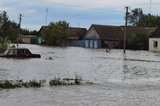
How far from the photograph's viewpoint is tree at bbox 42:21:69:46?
7694 centimetres

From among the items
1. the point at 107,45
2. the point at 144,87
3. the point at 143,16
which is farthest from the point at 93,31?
the point at 144,87

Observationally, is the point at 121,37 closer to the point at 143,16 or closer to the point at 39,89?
the point at 143,16

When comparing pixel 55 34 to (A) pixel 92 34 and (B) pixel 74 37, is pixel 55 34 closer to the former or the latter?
(A) pixel 92 34

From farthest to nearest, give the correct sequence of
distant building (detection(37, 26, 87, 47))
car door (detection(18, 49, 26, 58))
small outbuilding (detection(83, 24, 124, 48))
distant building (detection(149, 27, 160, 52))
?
distant building (detection(37, 26, 87, 47)) → small outbuilding (detection(83, 24, 124, 48)) → distant building (detection(149, 27, 160, 52)) → car door (detection(18, 49, 26, 58))

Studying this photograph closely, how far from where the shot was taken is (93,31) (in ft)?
257

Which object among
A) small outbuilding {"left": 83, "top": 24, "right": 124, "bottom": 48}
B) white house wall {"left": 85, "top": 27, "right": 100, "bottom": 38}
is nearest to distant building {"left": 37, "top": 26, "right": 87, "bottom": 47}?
white house wall {"left": 85, "top": 27, "right": 100, "bottom": 38}

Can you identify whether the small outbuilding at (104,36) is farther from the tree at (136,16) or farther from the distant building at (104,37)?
the tree at (136,16)

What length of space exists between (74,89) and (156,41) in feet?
174

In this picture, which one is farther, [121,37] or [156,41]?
[121,37]

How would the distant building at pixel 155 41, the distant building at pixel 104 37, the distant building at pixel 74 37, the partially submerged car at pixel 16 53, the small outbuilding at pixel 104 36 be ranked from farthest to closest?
1. the distant building at pixel 74 37
2. the small outbuilding at pixel 104 36
3. the distant building at pixel 104 37
4. the distant building at pixel 155 41
5. the partially submerged car at pixel 16 53

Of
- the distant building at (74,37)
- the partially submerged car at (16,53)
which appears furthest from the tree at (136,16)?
the partially submerged car at (16,53)

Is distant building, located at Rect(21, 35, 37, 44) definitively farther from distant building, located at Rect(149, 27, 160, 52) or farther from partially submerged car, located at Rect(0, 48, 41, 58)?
partially submerged car, located at Rect(0, 48, 41, 58)

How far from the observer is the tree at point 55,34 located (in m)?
76.9

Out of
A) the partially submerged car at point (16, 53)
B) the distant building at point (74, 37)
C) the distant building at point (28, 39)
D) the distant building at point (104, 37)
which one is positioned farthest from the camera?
the distant building at point (28, 39)
